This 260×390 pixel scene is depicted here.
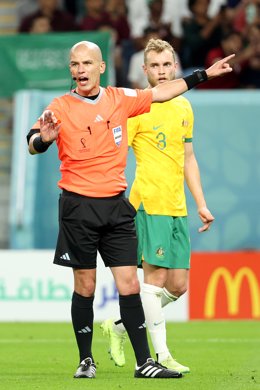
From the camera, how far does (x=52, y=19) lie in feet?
55.1

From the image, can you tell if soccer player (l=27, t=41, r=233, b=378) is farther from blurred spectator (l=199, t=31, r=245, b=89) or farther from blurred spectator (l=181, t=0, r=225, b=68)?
blurred spectator (l=181, t=0, r=225, b=68)

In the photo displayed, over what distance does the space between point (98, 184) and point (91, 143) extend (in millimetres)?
249

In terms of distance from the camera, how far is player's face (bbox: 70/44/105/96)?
719 cm

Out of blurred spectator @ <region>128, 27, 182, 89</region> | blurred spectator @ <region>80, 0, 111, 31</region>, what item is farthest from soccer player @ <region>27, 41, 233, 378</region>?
blurred spectator @ <region>80, 0, 111, 31</region>

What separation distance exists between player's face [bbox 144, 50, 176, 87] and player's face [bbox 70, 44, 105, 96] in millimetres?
800

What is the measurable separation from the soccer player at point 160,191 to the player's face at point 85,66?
2.67ft

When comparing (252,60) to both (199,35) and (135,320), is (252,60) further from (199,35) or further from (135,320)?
(135,320)

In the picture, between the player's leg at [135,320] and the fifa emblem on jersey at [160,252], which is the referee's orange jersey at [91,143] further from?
the fifa emblem on jersey at [160,252]

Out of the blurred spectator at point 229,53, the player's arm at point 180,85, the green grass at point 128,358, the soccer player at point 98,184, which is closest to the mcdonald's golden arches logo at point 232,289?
the green grass at point 128,358

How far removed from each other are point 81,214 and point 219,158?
797 centimetres

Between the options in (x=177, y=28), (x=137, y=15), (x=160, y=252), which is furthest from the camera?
(x=137, y=15)

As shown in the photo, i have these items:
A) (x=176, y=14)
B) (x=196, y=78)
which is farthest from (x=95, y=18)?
(x=196, y=78)

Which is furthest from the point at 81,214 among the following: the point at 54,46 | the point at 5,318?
the point at 54,46

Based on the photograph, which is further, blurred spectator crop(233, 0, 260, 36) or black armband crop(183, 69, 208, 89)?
blurred spectator crop(233, 0, 260, 36)
